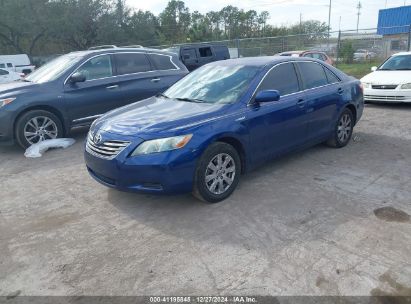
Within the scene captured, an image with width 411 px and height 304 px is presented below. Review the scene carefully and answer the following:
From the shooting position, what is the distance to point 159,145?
3.92 metres

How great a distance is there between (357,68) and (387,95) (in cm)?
1169

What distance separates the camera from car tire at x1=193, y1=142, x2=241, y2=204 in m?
4.11

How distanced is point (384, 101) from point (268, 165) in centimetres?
570

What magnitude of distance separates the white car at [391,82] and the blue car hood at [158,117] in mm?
6775

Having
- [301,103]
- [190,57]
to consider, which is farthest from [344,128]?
[190,57]

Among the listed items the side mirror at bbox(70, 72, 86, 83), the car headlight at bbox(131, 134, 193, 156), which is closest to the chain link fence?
the side mirror at bbox(70, 72, 86, 83)

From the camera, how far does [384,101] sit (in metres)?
9.66

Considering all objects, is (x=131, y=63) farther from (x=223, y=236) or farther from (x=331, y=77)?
(x=223, y=236)

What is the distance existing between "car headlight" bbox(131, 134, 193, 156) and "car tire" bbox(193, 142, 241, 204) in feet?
1.09

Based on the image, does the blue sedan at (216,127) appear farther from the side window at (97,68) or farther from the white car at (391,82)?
the white car at (391,82)

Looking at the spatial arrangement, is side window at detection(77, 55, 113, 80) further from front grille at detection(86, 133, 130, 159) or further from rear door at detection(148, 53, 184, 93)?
front grille at detection(86, 133, 130, 159)

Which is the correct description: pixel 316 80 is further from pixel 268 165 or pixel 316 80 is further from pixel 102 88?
pixel 102 88

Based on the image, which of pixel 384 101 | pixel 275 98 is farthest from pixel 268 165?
pixel 384 101

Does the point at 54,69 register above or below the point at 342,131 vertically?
above
